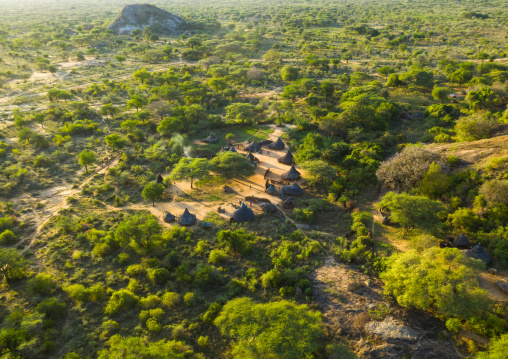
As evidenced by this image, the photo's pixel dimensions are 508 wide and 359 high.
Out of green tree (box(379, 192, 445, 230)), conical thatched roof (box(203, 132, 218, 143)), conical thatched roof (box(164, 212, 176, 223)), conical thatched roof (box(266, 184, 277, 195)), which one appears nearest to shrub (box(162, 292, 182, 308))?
conical thatched roof (box(164, 212, 176, 223))

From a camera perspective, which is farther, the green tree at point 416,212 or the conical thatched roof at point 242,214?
the conical thatched roof at point 242,214

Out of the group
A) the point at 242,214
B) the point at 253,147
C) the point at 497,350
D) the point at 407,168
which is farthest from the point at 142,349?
the point at 253,147

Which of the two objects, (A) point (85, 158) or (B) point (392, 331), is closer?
(B) point (392, 331)

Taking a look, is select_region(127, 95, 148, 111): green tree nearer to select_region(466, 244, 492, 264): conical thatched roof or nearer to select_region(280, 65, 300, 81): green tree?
select_region(280, 65, 300, 81): green tree

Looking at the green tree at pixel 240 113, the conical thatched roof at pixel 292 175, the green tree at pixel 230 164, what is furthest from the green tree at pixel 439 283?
the green tree at pixel 240 113

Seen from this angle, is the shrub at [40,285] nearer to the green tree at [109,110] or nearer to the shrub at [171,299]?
the shrub at [171,299]

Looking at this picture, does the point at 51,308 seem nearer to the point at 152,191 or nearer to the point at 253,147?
the point at 152,191
